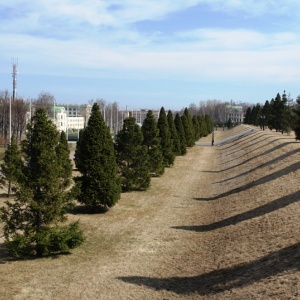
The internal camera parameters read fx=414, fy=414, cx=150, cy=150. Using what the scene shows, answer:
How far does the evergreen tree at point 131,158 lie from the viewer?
71.6ft

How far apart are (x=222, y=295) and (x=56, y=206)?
5.17 meters

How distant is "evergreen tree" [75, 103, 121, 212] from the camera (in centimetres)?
1644

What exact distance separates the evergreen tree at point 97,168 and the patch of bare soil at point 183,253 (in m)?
0.69

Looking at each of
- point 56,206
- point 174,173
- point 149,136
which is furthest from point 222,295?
point 174,173

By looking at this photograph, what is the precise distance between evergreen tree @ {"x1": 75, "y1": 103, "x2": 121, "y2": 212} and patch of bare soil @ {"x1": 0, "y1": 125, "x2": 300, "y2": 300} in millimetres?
690

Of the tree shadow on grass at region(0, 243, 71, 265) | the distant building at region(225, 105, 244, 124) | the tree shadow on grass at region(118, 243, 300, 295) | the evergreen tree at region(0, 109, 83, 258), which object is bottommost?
the tree shadow on grass at region(0, 243, 71, 265)

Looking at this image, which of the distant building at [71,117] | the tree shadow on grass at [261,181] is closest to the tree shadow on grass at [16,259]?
the tree shadow on grass at [261,181]

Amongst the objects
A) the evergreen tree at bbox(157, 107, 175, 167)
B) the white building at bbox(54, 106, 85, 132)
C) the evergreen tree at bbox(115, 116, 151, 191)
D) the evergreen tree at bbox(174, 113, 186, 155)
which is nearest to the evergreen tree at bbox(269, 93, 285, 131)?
the evergreen tree at bbox(174, 113, 186, 155)

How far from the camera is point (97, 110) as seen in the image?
16984 mm

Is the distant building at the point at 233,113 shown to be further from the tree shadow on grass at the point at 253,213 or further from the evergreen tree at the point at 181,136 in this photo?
the tree shadow on grass at the point at 253,213

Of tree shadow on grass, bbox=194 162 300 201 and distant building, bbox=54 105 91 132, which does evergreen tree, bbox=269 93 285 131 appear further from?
tree shadow on grass, bbox=194 162 300 201

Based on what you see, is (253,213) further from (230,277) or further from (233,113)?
(233,113)

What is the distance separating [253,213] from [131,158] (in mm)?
8381

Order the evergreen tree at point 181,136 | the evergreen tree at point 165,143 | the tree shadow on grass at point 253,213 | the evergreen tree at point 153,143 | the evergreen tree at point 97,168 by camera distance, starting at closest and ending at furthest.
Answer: the tree shadow on grass at point 253,213 < the evergreen tree at point 97,168 < the evergreen tree at point 153,143 < the evergreen tree at point 165,143 < the evergreen tree at point 181,136
